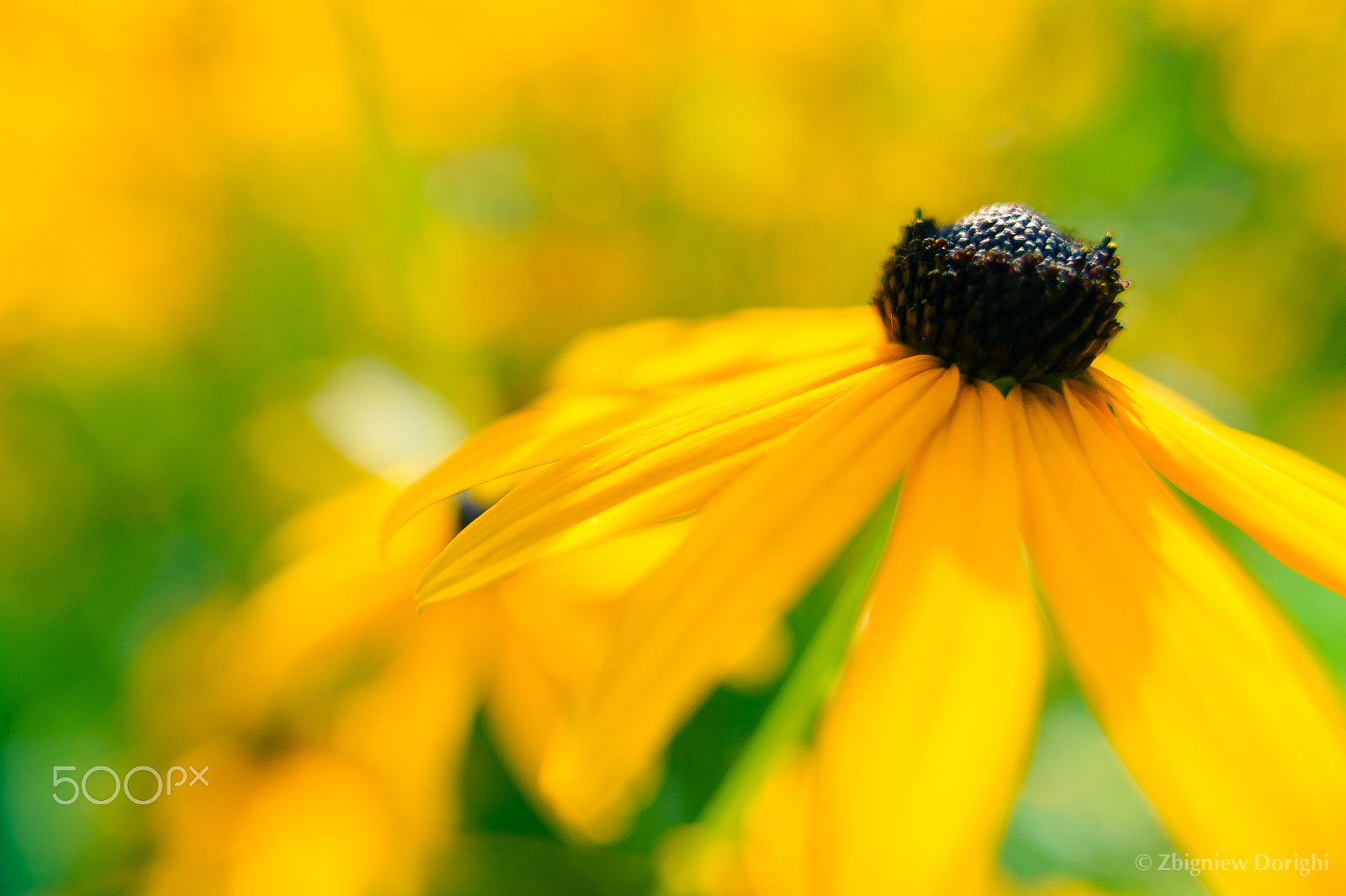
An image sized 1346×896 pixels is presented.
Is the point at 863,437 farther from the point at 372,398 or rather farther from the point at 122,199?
the point at 122,199

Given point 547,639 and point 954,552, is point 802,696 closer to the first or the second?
point 954,552

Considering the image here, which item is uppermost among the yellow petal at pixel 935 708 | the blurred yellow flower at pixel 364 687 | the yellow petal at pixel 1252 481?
the yellow petal at pixel 1252 481

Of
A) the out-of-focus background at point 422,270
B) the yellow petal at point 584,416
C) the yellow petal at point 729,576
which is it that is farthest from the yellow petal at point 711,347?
the out-of-focus background at point 422,270

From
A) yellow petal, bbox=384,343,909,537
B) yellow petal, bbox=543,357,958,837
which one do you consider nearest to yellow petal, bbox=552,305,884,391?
yellow petal, bbox=384,343,909,537

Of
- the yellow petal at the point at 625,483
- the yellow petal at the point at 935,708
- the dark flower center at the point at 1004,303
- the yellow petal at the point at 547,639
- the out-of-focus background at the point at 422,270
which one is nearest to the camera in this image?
the yellow petal at the point at 935,708

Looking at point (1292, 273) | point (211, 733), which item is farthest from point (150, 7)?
point (1292, 273)

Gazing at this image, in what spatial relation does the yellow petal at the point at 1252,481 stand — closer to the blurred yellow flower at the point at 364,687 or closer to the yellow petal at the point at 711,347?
the yellow petal at the point at 711,347
